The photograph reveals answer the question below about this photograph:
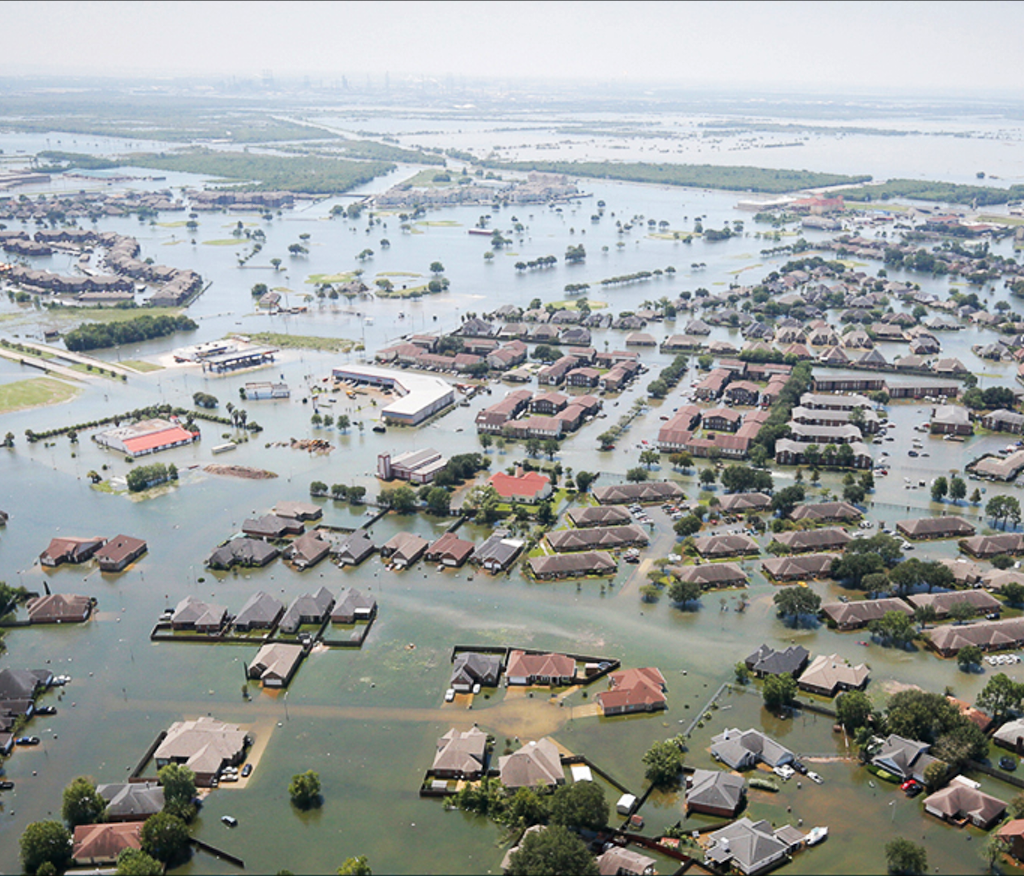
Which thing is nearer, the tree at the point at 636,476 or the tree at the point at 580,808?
the tree at the point at 580,808

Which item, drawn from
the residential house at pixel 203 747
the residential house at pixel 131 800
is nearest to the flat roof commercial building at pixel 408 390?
the residential house at pixel 203 747

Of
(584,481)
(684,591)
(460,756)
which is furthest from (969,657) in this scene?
(584,481)

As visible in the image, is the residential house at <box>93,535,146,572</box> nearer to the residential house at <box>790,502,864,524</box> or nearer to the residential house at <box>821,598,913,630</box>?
the residential house at <box>821,598,913,630</box>

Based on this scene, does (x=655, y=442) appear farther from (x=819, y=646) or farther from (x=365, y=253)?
(x=365, y=253)

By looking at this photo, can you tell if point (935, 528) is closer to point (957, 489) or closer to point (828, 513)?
point (957, 489)

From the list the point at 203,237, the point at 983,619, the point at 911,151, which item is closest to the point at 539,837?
the point at 983,619

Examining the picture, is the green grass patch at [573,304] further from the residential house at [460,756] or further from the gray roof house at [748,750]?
the residential house at [460,756]
